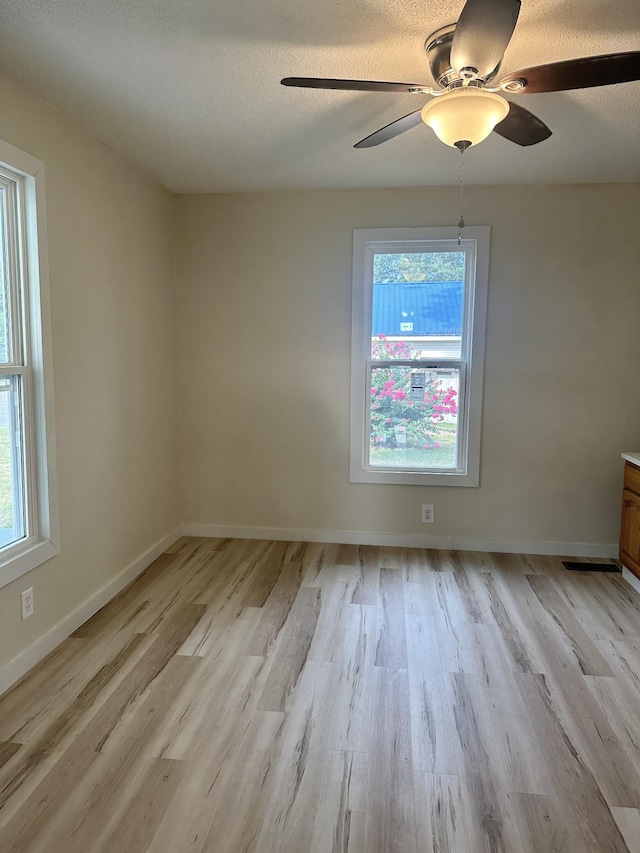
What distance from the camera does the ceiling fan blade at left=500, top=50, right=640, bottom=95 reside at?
59.9 inches

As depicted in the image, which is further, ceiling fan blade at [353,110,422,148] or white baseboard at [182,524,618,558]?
white baseboard at [182,524,618,558]

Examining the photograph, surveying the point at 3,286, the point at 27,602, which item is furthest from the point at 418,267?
the point at 27,602

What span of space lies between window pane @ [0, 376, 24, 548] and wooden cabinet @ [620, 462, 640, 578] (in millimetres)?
3431

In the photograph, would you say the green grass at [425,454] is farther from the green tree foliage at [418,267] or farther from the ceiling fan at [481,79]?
the ceiling fan at [481,79]

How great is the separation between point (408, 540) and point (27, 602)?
2.51 m

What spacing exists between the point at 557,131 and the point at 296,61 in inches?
55.8

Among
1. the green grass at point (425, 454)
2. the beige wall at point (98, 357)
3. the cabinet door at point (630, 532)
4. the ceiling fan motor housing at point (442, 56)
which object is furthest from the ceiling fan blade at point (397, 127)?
the cabinet door at point (630, 532)

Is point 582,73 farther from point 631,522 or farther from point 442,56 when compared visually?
point 631,522

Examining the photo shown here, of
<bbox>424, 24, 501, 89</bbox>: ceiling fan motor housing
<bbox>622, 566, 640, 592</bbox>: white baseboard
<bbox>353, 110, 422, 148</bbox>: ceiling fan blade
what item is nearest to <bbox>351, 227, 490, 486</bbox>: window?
<bbox>622, 566, 640, 592</bbox>: white baseboard

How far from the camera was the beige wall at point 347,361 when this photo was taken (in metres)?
3.61

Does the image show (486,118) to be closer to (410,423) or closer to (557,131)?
(557,131)

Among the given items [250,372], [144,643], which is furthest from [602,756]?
[250,372]

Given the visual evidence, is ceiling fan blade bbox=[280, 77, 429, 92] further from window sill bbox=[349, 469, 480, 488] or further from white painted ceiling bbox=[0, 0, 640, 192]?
window sill bbox=[349, 469, 480, 488]

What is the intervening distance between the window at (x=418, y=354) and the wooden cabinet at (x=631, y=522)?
0.94 metres
